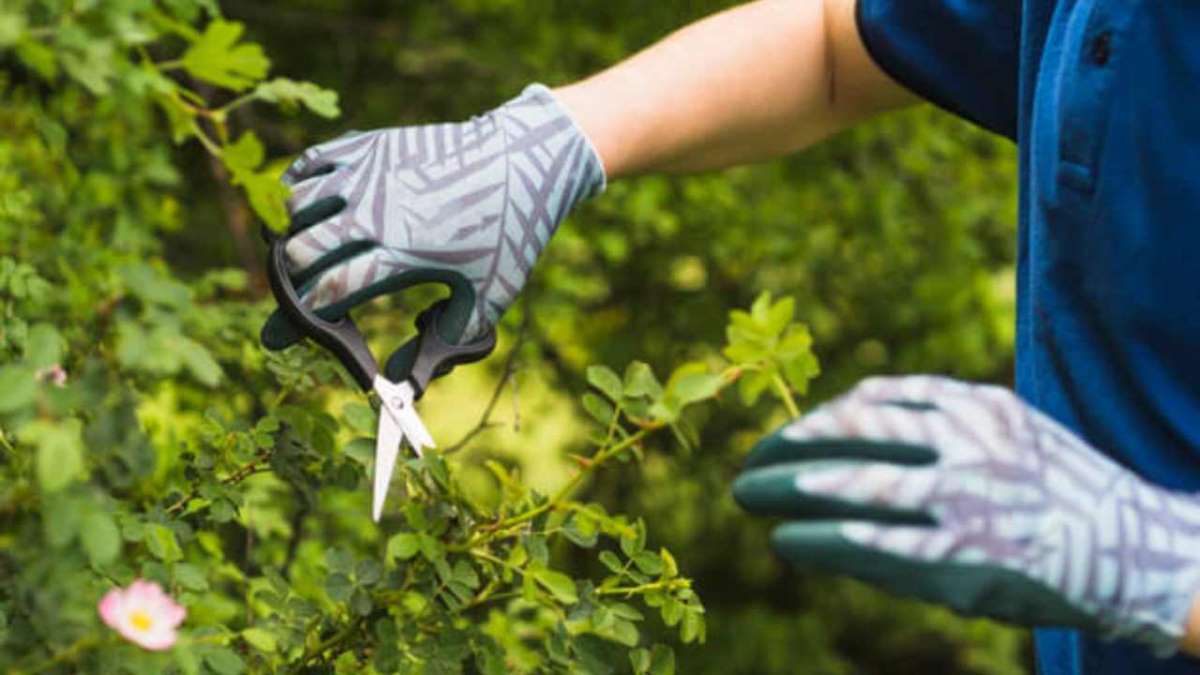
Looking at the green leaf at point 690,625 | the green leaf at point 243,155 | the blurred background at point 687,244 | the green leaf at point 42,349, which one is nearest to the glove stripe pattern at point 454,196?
the green leaf at point 243,155

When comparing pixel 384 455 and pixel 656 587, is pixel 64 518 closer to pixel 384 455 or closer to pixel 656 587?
pixel 384 455

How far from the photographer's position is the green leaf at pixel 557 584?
1.47m

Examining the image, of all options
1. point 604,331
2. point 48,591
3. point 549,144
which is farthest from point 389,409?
point 604,331

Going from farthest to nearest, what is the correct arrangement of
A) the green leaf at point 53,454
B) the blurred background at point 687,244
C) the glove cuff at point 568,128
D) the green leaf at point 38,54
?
the blurred background at point 687,244
the glove cuff at point 568,128
the green leaf at point 38,54
the green leaf at point 53,454

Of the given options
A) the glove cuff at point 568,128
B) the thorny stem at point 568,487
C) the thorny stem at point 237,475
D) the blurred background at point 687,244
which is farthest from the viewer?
the blurred background at point 687,244

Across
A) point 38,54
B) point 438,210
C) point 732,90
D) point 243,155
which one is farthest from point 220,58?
point 732,90

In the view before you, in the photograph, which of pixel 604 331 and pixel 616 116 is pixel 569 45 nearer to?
pixel 604 331

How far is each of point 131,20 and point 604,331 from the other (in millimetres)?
2790

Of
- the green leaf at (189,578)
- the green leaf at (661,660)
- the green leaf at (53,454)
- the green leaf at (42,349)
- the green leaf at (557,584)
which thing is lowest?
the green leaf at (661,660)

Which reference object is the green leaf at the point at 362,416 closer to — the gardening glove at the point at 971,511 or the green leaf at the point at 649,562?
the green leaf at the point at 649,562

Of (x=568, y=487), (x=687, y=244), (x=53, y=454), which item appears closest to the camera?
(x=53, y=454)

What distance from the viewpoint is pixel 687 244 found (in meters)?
3.79

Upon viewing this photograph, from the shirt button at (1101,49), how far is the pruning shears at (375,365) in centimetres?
60

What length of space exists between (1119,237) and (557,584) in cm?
55
